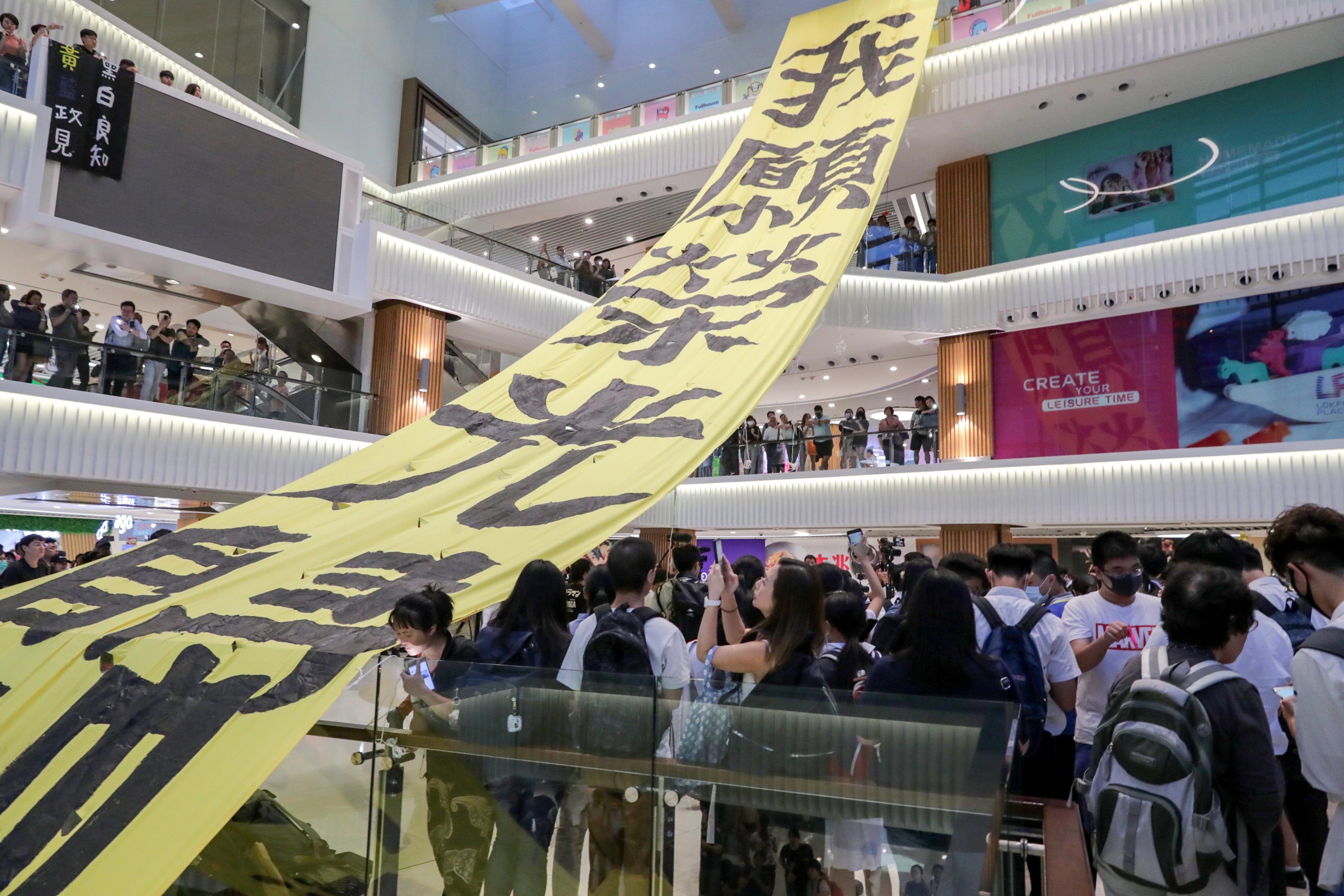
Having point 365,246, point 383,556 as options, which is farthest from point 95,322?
point 383,556

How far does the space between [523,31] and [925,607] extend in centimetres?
2069

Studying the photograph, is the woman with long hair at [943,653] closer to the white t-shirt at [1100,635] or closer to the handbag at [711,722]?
the handbag at [711,722]

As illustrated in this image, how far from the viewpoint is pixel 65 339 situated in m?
9.48

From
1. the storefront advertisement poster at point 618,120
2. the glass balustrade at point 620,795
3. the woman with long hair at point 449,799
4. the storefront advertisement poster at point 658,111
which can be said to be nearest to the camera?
the glass balustrade at point 620,795

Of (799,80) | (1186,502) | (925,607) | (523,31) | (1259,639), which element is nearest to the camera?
(925,607)

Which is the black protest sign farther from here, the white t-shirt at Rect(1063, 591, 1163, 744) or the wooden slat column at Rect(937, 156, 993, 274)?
the wooden slat column at Rect(937, 156, 993, 274)

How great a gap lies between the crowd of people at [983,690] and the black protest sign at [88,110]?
8686 millimetres

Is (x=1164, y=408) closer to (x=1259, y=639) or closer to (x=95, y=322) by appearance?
(x=1259, y=639)

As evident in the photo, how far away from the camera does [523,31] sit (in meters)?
20.6

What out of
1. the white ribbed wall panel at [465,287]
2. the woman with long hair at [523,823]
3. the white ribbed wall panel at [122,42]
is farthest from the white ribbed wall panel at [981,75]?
the woman with long hair at [523,823]

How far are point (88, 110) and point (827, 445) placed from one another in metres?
10.3

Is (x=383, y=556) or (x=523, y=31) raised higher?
(x=523, y=31)

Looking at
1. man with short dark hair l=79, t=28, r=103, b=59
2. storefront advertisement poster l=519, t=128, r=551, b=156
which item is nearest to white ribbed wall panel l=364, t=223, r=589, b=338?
storefront advertisement poster l=519, t=128, r=551, b=156

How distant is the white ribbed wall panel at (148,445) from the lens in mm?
9531
